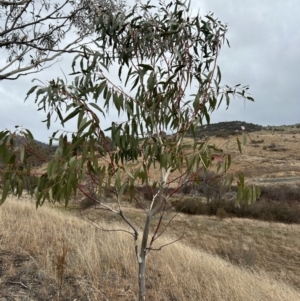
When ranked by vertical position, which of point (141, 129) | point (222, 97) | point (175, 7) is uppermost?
point (175, 7)

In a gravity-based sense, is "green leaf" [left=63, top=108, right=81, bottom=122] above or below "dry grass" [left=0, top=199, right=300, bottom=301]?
above

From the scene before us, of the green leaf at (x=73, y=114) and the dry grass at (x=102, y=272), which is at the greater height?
the green leaf at (x=73, y=114)

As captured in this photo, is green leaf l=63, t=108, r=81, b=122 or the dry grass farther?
the dry grass

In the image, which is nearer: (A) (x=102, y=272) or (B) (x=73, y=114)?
(B) (x=73, y=114)

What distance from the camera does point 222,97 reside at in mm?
2586

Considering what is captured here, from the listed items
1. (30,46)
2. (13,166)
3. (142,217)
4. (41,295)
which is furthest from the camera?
(142,217)

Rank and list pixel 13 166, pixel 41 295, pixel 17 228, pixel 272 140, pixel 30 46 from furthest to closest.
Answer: pixel 272 140, pixel 30 46, pixel 17 228, pixel 41 295, pixel 13 166

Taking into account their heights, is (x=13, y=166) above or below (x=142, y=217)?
above

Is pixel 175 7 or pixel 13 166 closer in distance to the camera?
pixel 13 166

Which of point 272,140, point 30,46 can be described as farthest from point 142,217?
point 272,140

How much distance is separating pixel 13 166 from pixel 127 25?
4.33 feet

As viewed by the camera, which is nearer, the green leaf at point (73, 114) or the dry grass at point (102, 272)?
the green leaf at point (73, 114)

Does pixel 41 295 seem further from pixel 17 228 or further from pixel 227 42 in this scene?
pixel 227 42

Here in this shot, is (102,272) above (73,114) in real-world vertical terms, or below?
below
